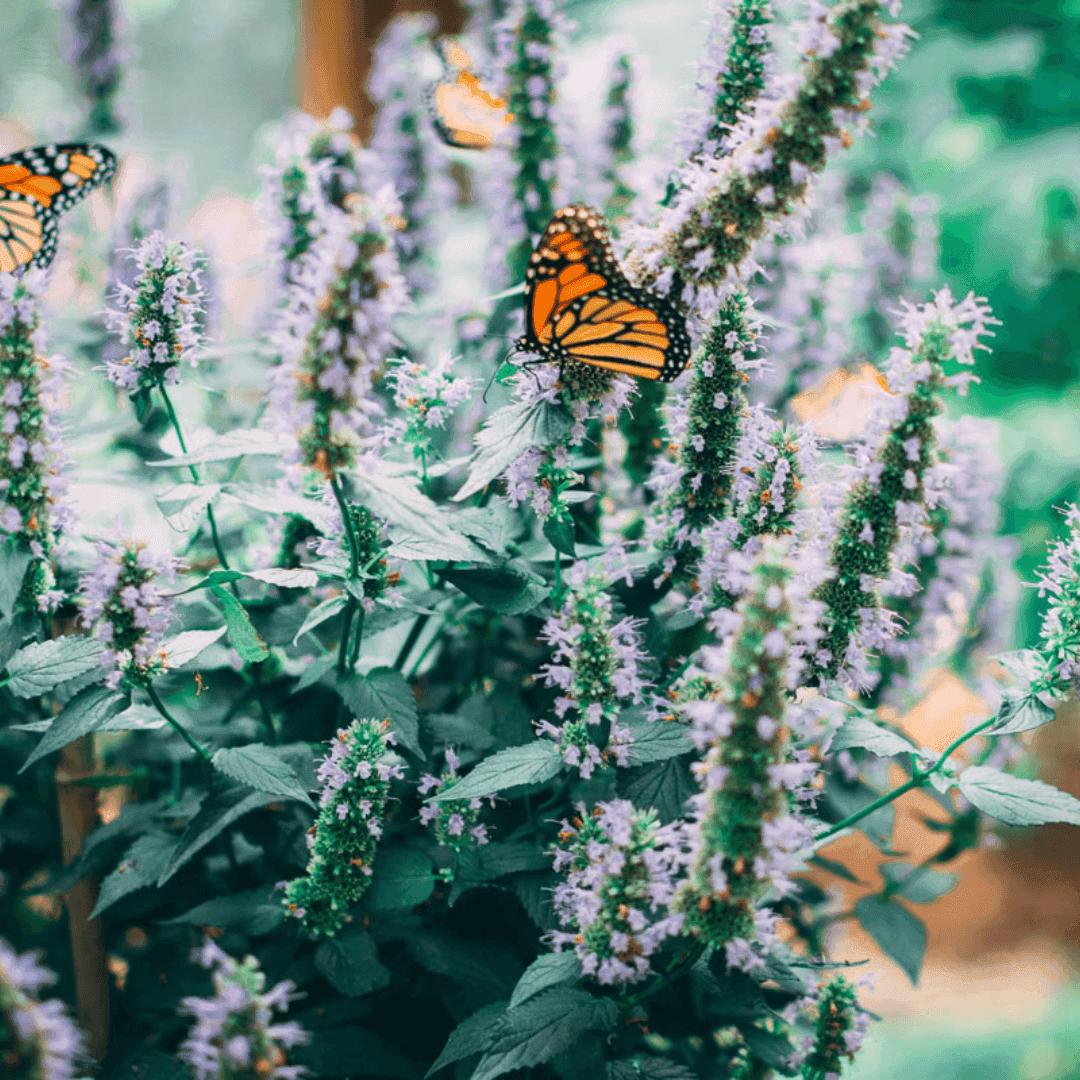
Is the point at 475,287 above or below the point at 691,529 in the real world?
above

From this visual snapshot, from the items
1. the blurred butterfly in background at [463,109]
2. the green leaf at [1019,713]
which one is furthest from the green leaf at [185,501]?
the blurred butterfly in background at [463,109]

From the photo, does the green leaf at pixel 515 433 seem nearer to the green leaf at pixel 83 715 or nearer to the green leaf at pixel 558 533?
the green leaf at pixel 558 533

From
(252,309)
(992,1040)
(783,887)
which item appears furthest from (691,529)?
(992,1040)

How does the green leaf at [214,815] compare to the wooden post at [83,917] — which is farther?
the wooden post at [83,917]

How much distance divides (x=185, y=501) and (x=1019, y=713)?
68 cm

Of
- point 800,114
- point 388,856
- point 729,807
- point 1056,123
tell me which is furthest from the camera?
point 1056,123

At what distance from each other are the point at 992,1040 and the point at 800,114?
1.56 meters

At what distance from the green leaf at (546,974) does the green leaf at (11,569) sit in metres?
0.47

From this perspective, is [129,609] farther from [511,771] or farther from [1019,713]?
[1019,713]

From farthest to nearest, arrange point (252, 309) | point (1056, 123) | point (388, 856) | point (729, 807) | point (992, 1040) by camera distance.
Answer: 1. point (1056, 123)
2. point (252, 309)
3. point (992, 1040)
4. point (388, 856)
5. point (729, 807)

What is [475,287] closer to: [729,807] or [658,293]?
[658,293]

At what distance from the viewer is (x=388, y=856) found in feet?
2.48

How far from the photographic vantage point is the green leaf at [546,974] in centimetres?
61

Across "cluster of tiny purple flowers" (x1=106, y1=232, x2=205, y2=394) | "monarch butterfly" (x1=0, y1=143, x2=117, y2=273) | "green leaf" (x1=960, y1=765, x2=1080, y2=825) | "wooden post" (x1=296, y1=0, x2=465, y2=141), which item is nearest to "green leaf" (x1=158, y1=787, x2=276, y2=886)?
"cluster of tiny purple flowers" (x1=106, y1=232, x2=205, y2=394)
